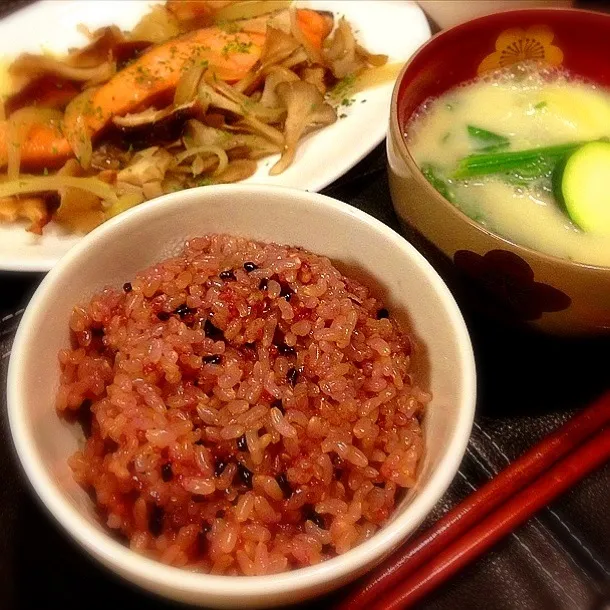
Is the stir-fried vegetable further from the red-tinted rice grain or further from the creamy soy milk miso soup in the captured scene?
the red-tinted rice grain

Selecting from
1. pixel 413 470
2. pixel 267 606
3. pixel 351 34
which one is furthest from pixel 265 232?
pixel 351 34

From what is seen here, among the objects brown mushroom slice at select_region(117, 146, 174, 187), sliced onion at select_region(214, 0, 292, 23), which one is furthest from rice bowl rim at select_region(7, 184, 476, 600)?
sliced onion at select_region(214, 0, 292, 23)

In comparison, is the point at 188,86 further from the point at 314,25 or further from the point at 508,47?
the point at 508,47

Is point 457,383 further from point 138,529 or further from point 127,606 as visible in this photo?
point 127,606

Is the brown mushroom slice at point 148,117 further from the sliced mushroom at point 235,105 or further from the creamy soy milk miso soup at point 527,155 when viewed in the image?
the creamy soy milk miso soup at point 527,155

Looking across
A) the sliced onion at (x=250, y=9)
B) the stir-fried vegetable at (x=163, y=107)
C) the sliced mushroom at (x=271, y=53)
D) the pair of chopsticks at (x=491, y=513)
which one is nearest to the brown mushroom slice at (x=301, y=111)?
the stir-fried vegetable at (x=163, y=107)

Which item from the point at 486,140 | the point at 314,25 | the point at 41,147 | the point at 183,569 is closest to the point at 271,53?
the point at 314,25
